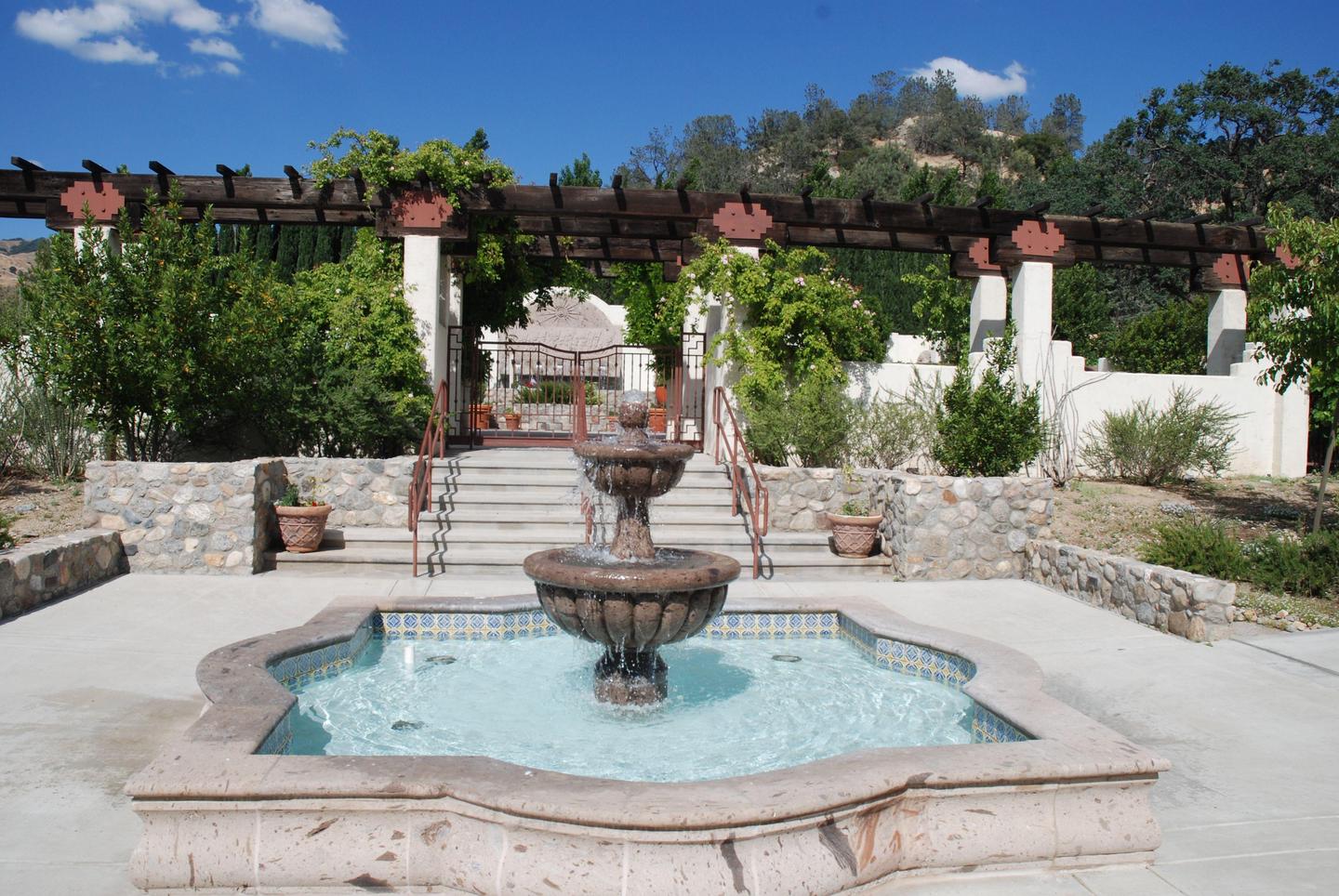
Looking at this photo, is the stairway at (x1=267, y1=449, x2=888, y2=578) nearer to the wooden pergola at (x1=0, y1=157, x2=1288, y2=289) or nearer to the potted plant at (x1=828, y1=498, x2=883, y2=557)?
the potted plant at (x1=828, y1=498, x2=883, y2=557)

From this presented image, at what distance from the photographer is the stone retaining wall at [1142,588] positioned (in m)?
6.77

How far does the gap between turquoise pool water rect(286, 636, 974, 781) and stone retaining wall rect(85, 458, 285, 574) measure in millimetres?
2983

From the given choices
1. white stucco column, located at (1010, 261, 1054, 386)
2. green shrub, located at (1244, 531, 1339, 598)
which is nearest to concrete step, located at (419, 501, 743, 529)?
green shrub, located at (1244, 531, 1339, 598)

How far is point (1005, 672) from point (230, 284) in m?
9.06

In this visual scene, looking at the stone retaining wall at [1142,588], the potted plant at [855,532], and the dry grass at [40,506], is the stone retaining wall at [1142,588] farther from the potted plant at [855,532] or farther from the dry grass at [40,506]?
the dry grass at [40,506]

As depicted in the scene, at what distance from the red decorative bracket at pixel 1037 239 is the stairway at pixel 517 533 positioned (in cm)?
631

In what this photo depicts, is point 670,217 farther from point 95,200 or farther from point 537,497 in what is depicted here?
point 95,200

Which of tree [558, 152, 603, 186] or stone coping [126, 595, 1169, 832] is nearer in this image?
stone coping [126, 595, 1169, 832]

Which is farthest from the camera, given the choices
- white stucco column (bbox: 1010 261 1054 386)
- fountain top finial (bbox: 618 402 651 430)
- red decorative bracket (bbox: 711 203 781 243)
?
white stucco column (bbox: 1010 261 1054 386)

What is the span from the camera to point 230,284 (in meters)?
10.3

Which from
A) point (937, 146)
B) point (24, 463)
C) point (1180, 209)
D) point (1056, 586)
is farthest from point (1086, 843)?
point (937, 146)

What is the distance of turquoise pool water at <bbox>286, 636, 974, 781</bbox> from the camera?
448cm

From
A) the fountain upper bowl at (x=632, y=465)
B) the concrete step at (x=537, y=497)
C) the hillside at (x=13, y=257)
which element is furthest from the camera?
the hillside at (x=13, y=257)

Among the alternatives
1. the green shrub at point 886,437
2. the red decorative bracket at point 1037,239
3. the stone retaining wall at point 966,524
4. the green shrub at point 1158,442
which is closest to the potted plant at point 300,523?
the stone retaining wall at point 966,524
